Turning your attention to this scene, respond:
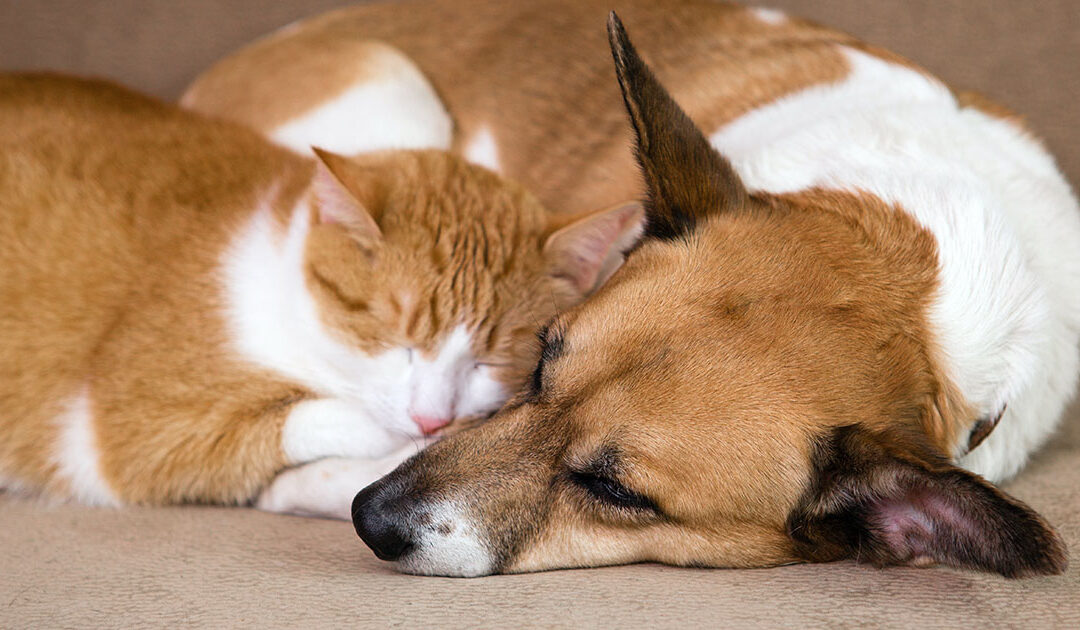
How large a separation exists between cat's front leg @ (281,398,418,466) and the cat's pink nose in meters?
0.04

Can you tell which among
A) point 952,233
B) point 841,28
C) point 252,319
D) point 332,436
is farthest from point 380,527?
point 841,28

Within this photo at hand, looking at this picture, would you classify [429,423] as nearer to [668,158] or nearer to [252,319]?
[252,319]

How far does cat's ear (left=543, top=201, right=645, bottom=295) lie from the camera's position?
1936mm

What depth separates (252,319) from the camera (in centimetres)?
206

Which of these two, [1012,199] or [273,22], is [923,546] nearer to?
[1012,199]

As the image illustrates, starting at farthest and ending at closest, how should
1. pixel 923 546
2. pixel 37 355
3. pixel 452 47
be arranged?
1. pixel 452 47
2. pixel 37 355
3. pixel 923 546

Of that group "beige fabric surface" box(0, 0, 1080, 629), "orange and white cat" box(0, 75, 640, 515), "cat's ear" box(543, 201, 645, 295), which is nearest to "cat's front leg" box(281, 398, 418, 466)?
"orange and white cat" box(0, 75, 640, 515)

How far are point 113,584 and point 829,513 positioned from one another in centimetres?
110

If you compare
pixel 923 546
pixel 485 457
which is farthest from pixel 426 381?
pixel 923 546

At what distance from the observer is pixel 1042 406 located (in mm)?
1863

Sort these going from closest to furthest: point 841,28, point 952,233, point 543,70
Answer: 1. point 952,233
2. point 543,70
3. point 841,28

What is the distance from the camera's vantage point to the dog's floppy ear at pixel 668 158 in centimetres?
166

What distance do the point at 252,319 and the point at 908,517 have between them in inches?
53.9

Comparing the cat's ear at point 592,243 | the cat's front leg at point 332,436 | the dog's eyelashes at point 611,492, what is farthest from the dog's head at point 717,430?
the cat's front leg at point 332,436
